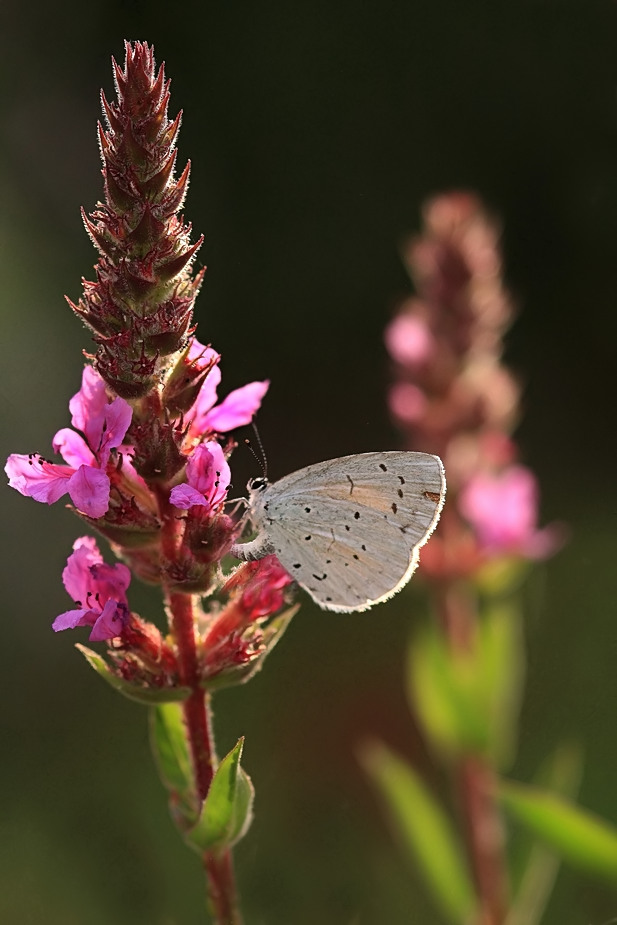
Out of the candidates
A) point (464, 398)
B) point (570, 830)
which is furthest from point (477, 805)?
point (464, 398)

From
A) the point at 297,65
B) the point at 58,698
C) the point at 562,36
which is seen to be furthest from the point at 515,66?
the point at 58,698

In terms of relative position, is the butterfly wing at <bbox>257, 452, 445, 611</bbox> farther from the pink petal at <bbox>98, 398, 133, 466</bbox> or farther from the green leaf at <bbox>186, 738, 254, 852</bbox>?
the pink petal at <bbox>98, 398, 133, 466</bbox>

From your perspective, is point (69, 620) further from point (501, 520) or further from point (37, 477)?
point (501, 520)

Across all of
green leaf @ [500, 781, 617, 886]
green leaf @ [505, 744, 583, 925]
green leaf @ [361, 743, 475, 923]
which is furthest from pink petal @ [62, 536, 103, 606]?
green leaf @ [505, 744, 583, 925]

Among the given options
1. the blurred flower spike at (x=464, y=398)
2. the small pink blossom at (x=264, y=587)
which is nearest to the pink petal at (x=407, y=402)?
the blurred flower spike at (x=464, y=398)

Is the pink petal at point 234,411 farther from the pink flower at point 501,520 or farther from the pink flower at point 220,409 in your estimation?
the pink flower at point 501,520

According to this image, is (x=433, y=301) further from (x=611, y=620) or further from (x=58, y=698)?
(x=58, y=698)
